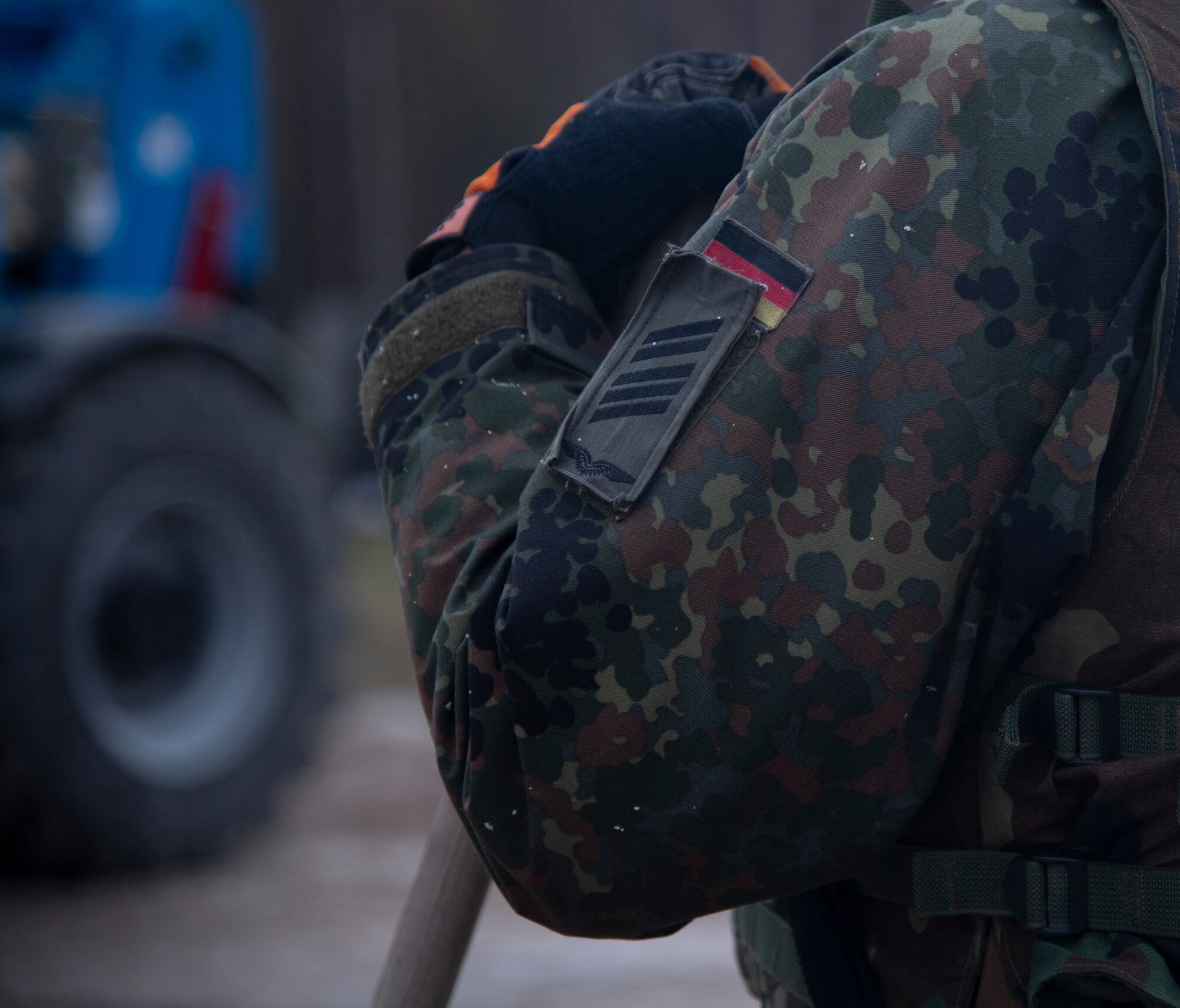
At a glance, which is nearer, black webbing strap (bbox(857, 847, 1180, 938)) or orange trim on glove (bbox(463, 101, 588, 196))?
black webbing strap (bbox(857, 847, 1180, 938))

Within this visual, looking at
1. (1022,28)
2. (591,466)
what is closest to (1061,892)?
(591,466)

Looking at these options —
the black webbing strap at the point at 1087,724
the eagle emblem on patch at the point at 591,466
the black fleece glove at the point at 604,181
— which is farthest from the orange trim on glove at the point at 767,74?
the black webbing strap at the point at 1087,724

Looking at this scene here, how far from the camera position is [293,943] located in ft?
11.2

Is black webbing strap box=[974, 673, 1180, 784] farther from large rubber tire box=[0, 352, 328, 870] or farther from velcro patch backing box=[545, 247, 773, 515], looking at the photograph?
large rubber tire box=[0, 352, 328, 870]

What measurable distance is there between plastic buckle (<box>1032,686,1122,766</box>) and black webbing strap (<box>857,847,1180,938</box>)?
0.27ft

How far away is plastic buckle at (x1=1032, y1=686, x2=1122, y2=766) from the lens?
38.1 inches

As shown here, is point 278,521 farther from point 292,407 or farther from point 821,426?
point 821,426

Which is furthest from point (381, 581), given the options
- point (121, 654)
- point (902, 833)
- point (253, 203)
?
point (902, 833)

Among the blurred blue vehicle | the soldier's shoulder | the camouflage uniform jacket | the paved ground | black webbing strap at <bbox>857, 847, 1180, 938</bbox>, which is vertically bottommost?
the paved ground

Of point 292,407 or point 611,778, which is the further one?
point 292,407

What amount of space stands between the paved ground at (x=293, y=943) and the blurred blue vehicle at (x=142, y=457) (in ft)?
0.51

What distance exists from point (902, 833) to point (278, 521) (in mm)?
3368

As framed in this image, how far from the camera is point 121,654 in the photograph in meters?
3.88

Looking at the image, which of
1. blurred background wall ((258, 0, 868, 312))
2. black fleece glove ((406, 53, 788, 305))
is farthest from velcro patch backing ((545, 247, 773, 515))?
blurred background wall ((258, 0, 868, 312))
